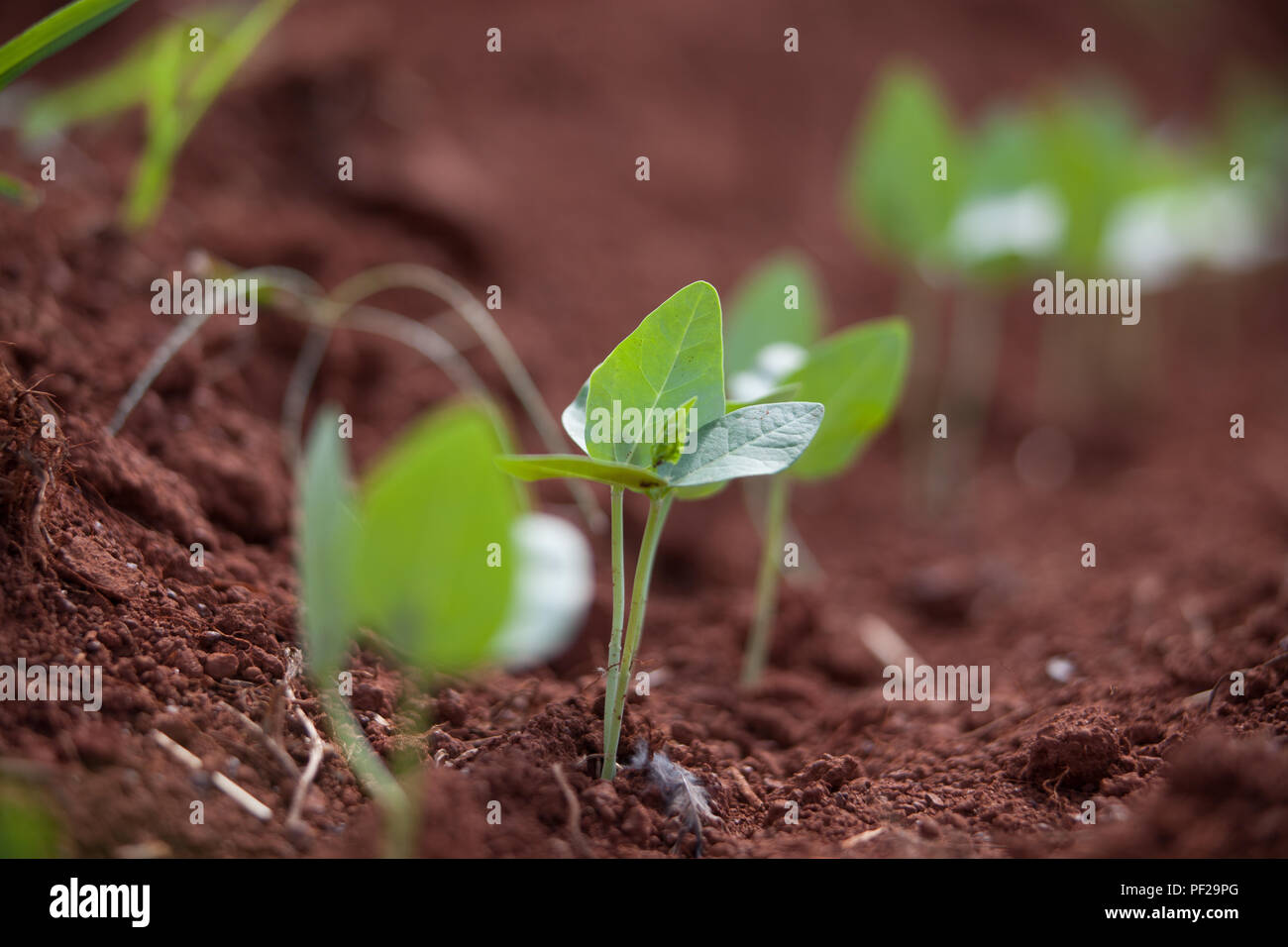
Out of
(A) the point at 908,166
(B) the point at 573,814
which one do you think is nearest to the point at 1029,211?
(A) the point at 908,166

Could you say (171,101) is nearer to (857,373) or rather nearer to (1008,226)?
(857,373)

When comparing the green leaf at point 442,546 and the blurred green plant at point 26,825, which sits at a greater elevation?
the green leaf at point 442,546

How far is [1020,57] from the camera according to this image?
3.21 m

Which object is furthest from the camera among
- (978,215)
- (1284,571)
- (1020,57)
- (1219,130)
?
(1020,57)

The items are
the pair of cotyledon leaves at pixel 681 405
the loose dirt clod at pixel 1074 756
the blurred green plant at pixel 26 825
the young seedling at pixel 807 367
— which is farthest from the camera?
the young seedling at pixel 807 367

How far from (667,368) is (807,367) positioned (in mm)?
281

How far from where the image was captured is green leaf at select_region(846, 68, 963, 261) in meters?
1.58

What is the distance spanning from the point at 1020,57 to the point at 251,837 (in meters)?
3.41

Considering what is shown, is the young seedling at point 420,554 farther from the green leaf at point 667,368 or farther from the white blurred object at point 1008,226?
the white blurred object at point 1008,226

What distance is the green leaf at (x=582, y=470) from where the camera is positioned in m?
0.61

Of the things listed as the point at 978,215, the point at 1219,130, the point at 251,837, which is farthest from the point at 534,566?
the point at 1219,130

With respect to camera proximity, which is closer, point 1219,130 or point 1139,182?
point 1139,182

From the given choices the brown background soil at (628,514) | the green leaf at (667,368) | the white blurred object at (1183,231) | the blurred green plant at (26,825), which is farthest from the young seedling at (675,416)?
the white blurred object at (1183,231)
